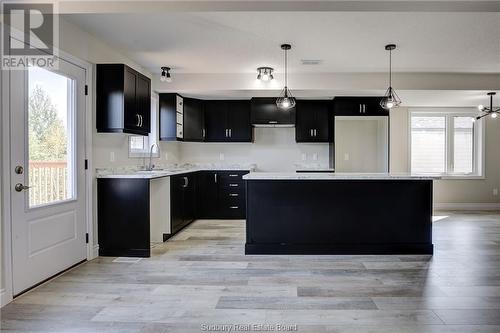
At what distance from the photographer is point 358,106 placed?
601cm

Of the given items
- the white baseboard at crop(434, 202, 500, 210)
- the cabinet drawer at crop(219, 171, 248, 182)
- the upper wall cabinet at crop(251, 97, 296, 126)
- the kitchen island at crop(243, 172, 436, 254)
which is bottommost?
the white baseboard at crop(434, 202, 500, 210)

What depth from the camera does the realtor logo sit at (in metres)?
2.52

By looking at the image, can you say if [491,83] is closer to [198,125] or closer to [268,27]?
[268,27]

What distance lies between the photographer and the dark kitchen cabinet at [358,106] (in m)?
6.00

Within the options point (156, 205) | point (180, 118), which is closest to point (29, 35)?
point (156, 205)

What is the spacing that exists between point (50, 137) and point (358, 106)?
4922 millimetres

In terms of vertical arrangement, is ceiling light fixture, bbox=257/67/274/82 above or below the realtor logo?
above

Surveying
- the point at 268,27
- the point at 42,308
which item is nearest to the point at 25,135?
the point at 42,308

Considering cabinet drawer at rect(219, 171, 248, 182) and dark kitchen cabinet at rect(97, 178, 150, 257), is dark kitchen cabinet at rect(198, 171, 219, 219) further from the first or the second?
dark kitchen cabinet at rect(97, 178, 150, 257)

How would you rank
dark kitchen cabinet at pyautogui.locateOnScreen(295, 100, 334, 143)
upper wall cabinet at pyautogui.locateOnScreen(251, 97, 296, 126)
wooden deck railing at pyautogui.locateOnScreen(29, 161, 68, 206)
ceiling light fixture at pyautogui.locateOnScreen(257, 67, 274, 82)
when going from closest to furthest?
wooden deck railing at pyautogui.locateOnScreen(29, 161, 68, 206) → ceiling light fixture at pyautogui.locateOnScreen(257, 67, 274, 82) → upper wall cabinet at pyautogui.locateOnScreen(251, 97, 296, 126) → dark kitchen cabinet at pyautogui.locateOnScreen(295, 100, 334, 143)

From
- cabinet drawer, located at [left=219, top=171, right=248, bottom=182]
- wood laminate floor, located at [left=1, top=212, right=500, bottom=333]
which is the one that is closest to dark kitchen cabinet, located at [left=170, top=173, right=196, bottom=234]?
cabinet drawer, located at [left=219, top=171, right=248, bottom=182]

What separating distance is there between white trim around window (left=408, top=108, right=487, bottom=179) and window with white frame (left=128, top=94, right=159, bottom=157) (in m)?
5.21

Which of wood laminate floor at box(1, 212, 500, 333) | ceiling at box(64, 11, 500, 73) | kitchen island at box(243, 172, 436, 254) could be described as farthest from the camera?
kitchen island at box(243, 172, 436, 254)

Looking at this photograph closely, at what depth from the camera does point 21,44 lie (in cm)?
268
